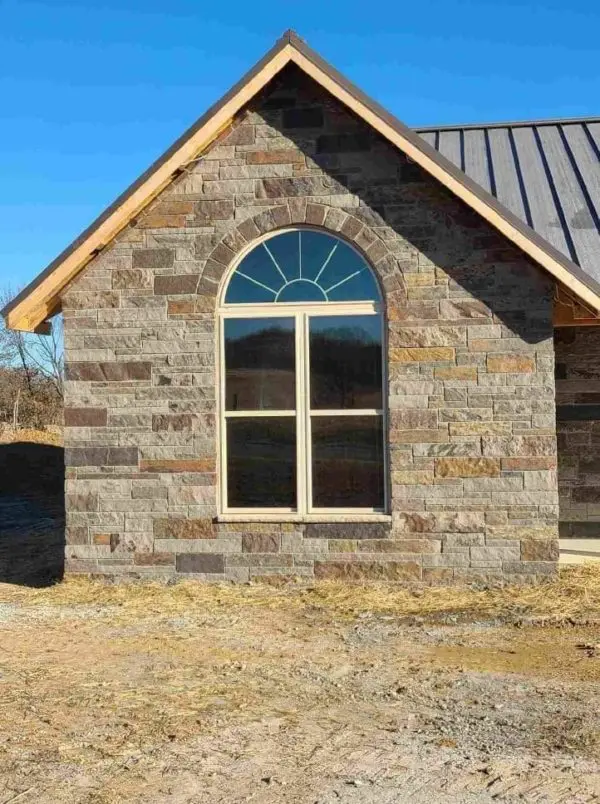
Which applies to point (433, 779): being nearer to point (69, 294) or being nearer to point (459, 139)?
point (69, 294)

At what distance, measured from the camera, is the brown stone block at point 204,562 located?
8.68 metres

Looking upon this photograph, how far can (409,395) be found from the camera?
335 inches

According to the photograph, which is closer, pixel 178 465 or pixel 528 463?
pixel 528 463

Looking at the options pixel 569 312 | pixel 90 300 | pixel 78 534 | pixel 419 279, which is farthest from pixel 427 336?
pixel 78 534

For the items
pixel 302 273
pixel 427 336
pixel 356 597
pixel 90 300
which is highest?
pixel 302 273

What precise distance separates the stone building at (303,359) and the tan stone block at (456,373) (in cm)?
2

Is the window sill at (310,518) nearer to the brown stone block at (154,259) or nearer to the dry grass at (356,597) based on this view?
the dry grass at (356,597)

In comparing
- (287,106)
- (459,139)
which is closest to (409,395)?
(287,106)

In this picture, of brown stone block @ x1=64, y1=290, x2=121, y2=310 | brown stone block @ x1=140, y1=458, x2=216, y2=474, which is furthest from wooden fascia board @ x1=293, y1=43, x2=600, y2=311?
brown stone block @ x1=140, y1=458, x2=216, y2=474

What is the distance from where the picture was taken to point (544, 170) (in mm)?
12414

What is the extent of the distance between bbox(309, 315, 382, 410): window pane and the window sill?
107cm

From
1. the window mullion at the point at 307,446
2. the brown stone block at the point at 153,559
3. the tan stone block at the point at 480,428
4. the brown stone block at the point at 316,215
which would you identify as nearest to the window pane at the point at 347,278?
the brown stone block at the point at 316,215

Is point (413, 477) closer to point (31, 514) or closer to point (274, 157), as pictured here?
point (274, 157)

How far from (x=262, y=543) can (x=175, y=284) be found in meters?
2.75
